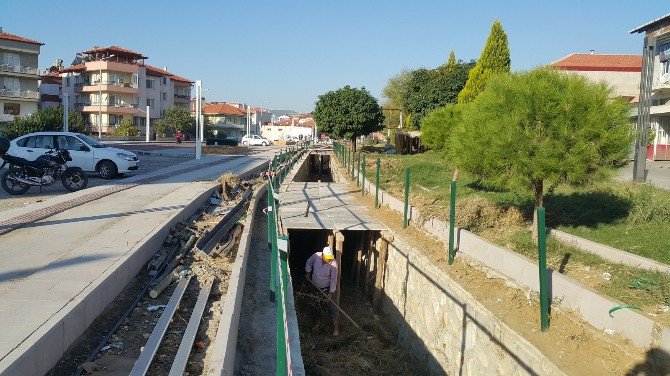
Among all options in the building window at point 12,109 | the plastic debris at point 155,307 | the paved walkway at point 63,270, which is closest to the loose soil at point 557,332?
the plastic debris at point 155,307

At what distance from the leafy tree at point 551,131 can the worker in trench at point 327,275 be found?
3.94m

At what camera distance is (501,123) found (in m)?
8.97

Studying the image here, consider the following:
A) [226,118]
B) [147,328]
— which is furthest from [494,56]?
[226,118]

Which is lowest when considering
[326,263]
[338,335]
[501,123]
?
[338,335]

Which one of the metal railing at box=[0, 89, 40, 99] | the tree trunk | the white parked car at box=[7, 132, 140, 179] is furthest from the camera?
the metal railing at box=[0, 89, 40, 99]

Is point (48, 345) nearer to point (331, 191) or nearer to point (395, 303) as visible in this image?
point (395, 303)

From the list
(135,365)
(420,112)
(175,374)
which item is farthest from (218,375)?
(420,112)

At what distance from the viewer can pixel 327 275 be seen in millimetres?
11812

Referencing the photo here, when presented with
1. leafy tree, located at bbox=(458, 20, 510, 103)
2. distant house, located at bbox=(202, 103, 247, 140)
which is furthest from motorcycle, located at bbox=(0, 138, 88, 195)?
distant house, located at bbox=(202, 103, 247, 140)

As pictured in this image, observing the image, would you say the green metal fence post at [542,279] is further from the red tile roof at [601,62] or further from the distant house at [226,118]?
the distant house at [226,118]

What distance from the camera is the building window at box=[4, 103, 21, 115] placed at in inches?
2005

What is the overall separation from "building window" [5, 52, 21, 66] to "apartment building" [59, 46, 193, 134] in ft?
36.3

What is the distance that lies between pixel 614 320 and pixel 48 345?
17.1 ft

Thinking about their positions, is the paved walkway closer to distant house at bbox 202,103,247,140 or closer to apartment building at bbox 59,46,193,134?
apartment building at bbox 59,46,193,134
